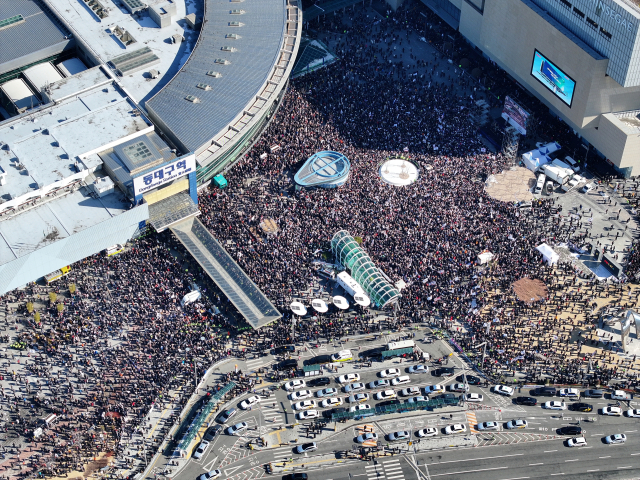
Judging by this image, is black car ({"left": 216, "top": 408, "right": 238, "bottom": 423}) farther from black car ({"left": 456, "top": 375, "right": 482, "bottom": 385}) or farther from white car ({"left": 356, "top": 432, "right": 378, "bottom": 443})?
black car ({"left": 456, "top": 375, "right": 482, "bottom": 385})

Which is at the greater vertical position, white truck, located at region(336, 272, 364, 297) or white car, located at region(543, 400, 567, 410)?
white truck, located at region(336, 272, 364, 297)

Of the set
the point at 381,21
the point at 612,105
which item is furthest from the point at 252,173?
the point at 612,105

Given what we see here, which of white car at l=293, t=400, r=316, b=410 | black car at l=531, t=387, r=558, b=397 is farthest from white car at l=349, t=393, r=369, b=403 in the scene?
black car at l=531, t=387, r=558, b=397

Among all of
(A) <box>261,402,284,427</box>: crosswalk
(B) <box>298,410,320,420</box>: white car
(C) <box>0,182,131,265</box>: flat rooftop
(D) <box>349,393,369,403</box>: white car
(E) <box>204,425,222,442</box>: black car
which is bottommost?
(E) <box>204,425,222,442</box>: black car

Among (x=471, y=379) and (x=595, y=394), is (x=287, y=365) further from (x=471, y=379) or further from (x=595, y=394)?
(x=595, y=394)

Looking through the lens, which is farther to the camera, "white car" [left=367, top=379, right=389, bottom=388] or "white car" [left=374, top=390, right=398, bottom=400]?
"white car" [left=367, top=379, right=389, bottom=388]

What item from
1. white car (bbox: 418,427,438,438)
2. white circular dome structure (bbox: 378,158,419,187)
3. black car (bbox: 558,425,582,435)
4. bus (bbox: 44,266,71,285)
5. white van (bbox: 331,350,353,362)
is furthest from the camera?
white circular dome structure (bbox: 378,158,419,187)

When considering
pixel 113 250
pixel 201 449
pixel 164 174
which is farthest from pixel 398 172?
pixel 201 449
